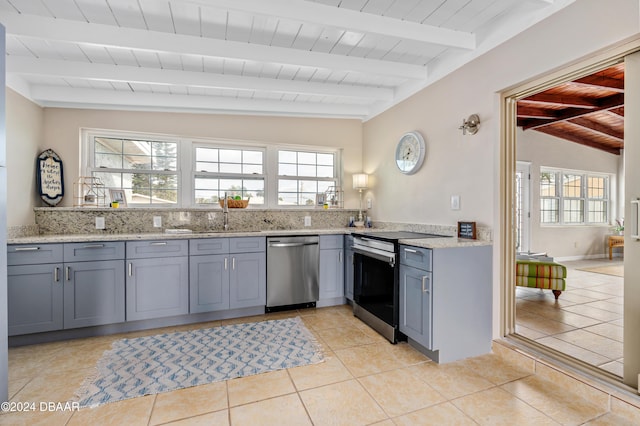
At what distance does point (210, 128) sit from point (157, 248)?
1674mm

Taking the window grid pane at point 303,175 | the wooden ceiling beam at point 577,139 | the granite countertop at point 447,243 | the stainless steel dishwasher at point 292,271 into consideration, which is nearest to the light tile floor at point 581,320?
the granite countertop at point 447,243

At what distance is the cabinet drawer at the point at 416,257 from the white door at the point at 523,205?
15.7ft

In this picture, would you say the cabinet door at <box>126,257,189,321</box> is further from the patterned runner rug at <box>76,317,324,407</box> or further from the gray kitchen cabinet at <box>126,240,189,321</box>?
the patterned runner rug at <box>76,317,324,407</box>

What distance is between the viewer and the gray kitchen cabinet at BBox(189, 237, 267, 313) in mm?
3086

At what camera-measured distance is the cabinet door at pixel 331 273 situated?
3.58 metres

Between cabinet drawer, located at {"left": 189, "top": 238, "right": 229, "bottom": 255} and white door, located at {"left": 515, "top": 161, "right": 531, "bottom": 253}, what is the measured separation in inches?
226

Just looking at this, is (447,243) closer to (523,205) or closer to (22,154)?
(22,154)

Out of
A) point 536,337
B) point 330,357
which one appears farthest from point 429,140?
point 330,357

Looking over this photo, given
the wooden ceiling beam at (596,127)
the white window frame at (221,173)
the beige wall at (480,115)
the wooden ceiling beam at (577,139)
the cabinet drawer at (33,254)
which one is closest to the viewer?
the beige wall at (480,115)

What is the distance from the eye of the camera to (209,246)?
312cm

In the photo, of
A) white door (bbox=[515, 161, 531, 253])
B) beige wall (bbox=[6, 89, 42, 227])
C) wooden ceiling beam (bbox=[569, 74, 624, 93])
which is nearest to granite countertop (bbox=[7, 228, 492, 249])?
beige wall (bbox=[6, 89, 42, 227])

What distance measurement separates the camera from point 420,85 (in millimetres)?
3201

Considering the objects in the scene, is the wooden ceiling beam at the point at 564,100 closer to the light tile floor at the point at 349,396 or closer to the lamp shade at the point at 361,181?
the lamp shade at the point at 361,181

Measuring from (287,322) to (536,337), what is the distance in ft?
7.37
